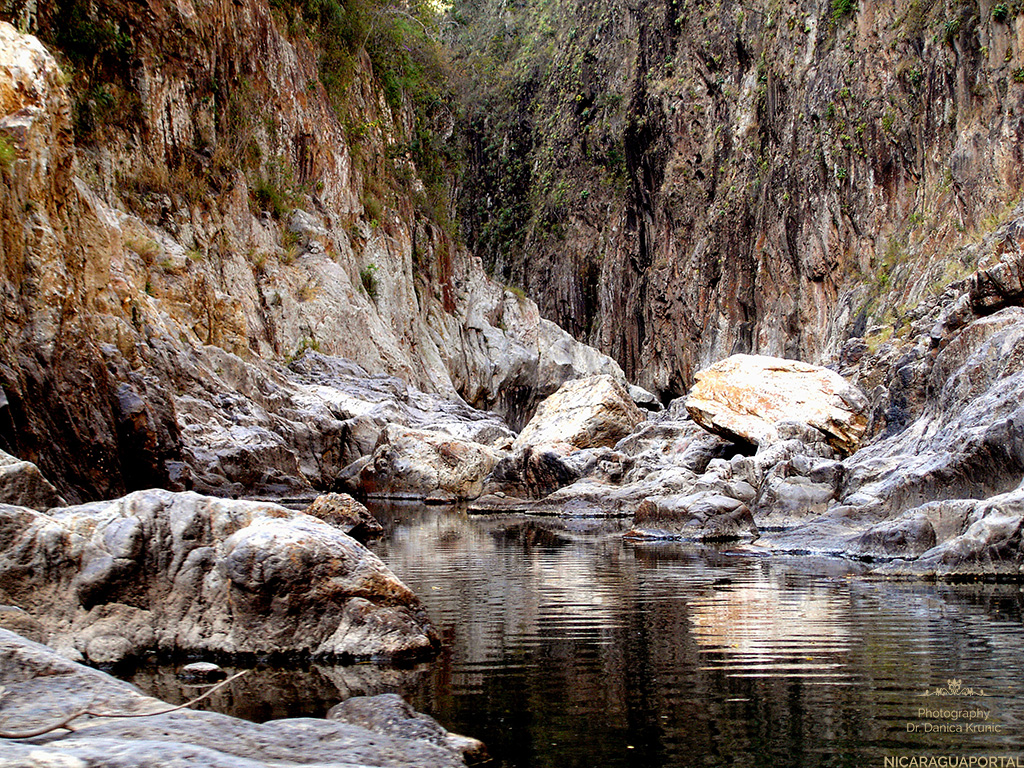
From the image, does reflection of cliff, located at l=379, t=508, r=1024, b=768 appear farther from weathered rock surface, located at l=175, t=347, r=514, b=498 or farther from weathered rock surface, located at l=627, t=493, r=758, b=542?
weathered rock surface, located at l=175, t=347, r=514, b=498

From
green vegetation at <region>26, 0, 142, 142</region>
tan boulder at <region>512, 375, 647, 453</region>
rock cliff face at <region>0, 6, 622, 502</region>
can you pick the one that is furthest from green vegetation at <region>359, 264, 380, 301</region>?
tan boulder at <region>512, 375, 647, 453</region>

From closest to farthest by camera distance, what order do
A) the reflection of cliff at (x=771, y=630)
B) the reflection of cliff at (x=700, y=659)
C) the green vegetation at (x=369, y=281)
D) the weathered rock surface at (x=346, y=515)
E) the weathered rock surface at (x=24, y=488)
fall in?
the reflection of cliff at (x=700, y=659) → the reflection of cliff at (x=771, y=630) → the weathered rock surface at (x=24, y=488) → the weathered rock surface at (x=346, y=515) → the green vegetation at (x=369, y=281)

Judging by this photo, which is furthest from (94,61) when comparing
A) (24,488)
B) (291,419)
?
(24,488)

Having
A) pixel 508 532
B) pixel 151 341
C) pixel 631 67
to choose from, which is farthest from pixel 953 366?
pixel 631 67

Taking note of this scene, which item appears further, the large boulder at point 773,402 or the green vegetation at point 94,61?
the green vegetation at point 94,61

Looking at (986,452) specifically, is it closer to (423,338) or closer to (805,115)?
(805,115)

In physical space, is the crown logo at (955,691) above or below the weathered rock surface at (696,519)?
below

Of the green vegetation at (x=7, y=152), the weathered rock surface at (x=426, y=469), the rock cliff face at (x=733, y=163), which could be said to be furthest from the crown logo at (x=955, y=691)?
the rock cliff face at (x=733, y=163)

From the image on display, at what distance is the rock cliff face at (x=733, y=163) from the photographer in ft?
95.6

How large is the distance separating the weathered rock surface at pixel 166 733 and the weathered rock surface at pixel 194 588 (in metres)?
2.00

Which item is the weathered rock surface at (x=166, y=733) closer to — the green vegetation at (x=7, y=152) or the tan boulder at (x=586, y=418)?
the green vegetation at (x=7, y=152)

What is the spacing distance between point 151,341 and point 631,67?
136 ft

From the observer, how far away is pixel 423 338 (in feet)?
144

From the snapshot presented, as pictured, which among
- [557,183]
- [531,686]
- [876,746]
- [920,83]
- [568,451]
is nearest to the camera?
[876,746]
